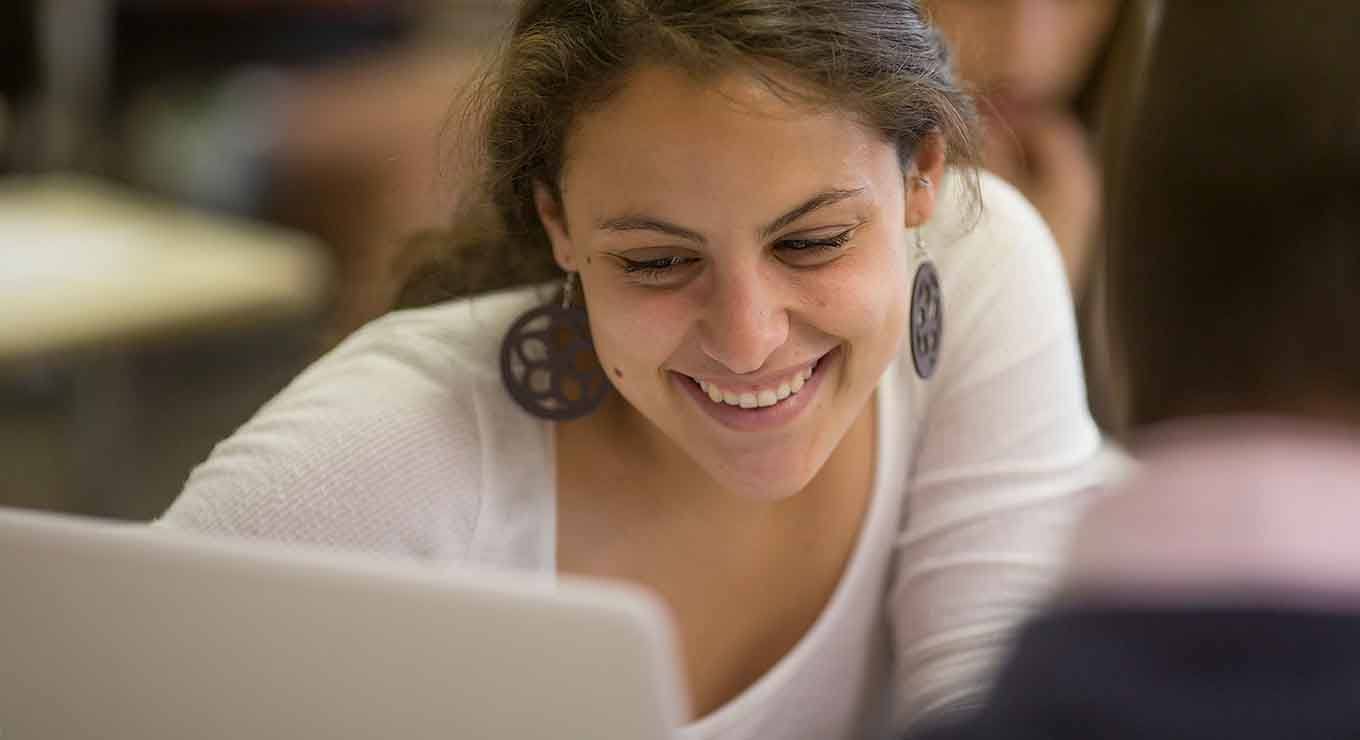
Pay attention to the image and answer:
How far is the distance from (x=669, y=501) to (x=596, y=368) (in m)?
0.13

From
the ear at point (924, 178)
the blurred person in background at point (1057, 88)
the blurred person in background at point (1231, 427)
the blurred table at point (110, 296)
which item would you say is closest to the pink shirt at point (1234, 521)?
the blurred person in background at point (1231, 427)

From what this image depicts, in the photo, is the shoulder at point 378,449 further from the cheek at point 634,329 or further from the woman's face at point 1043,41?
the woman's face at point 1043,41

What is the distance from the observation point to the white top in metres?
1.16

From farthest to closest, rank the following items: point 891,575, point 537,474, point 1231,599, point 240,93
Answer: point 240,93
point 891,575
point 537,474
point 1231,599

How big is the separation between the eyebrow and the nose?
1.3 inches

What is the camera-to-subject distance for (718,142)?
100 centimetres

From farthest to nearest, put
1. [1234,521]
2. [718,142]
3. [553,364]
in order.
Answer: [553,364]
[718,142]
[1234,521]

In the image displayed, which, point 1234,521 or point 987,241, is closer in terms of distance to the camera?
point 1234,521

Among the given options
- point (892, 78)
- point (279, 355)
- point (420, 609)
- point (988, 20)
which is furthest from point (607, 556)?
point (279, 355)

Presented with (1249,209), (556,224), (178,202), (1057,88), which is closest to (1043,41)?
(1057,88)

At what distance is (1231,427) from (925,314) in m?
0.60

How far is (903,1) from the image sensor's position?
3.62 ft

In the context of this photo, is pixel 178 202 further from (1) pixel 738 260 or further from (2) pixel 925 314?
(1) pixel 738 260

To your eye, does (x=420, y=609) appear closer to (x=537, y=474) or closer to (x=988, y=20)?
(x=537, y=474)
